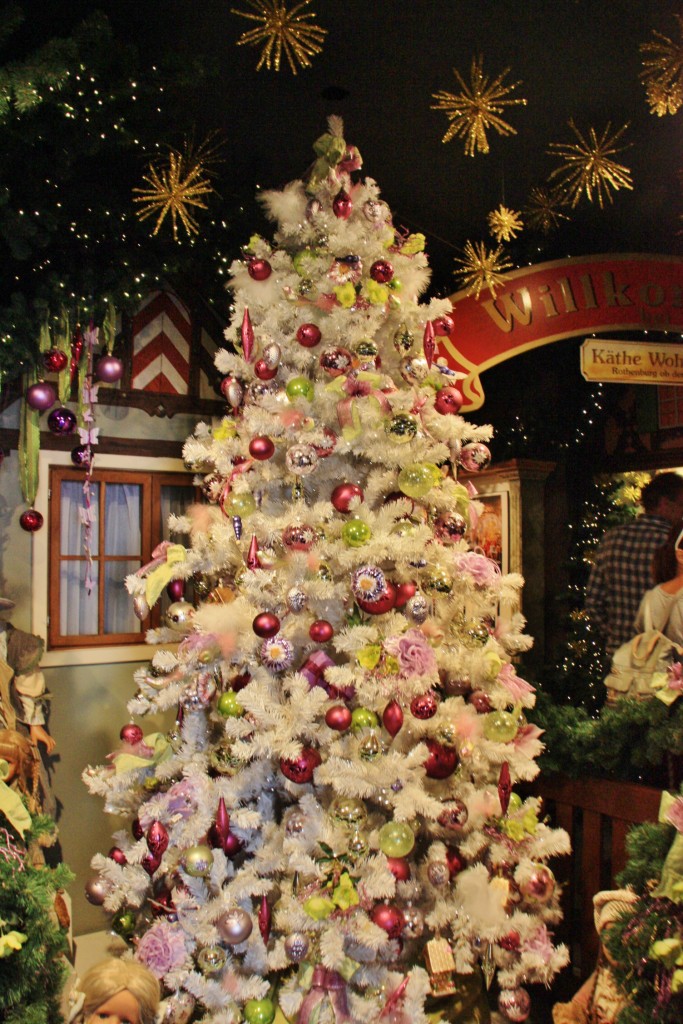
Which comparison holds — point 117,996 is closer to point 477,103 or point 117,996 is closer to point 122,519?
point 122,519

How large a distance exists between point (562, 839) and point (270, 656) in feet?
4.22

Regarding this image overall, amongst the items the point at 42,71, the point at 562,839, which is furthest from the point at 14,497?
the point at 562,839

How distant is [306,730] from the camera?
272 centimetres

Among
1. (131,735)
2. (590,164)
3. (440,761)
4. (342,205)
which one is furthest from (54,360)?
(590,164)

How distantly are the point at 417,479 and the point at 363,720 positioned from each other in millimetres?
832

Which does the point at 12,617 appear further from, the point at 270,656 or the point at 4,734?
the point at 270,656

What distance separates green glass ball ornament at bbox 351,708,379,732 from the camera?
2.69m

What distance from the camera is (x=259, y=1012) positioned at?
2650 millimetres

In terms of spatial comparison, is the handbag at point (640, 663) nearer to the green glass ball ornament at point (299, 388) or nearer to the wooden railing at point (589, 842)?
the wooden railing at point (589, 842)

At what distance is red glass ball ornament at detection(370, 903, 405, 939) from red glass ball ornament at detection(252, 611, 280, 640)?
939mm

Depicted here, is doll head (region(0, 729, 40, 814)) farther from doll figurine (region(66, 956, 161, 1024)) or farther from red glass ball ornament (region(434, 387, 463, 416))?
red glass ball ornament (region(434, 387, 463, 416))

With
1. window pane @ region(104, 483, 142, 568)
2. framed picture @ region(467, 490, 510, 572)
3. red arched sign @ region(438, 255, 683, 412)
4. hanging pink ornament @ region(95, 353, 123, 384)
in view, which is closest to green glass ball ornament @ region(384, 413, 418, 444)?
red arched sign @ region(438, 255, 683, 412)

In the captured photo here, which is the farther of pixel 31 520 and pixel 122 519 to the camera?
pixel 122 519

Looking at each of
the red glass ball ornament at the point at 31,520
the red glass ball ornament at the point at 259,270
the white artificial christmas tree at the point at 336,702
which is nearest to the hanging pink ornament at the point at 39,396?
the red glass ball ornament at the point at 31,520
